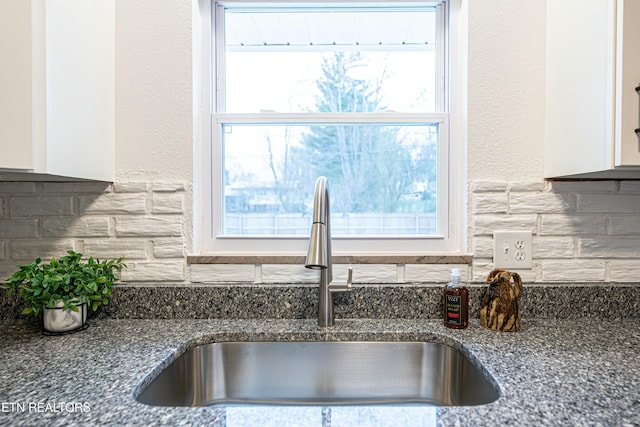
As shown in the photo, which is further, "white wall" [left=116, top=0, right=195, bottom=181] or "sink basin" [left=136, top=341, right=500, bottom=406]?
"white wall" [left=116, top=0, right=195, bottom=181]

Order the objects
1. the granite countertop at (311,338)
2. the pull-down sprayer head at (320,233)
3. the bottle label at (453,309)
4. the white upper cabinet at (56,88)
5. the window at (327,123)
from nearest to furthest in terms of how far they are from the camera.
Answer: the granite countertop at (311,338), the white upper cabinet at (56,88), the pull-down sprayer head at (320,233), the bottle label at (453,309), the window at (327,123)

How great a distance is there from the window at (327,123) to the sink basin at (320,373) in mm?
326

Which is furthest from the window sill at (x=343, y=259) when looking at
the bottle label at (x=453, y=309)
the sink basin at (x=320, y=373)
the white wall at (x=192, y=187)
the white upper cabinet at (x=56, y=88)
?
the white upper cabinet at (x=56, y=88)

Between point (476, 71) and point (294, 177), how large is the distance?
63 cm

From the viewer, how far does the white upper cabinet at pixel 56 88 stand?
31.7 inches

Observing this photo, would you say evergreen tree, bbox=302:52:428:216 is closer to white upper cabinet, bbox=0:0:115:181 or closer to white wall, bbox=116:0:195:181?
white wall, bbox=116:0:195:181

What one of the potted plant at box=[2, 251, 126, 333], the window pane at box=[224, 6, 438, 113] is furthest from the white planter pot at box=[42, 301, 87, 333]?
the window pane at box=[224, 6, 438, 113]

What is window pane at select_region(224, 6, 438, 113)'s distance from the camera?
4.12ft

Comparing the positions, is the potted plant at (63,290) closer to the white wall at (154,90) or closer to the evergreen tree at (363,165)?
the white wall at (154,90)

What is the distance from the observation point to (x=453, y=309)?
1032 mm

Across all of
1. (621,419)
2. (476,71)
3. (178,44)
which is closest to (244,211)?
(178,44)

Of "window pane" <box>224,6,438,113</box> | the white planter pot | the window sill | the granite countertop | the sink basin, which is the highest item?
"window pane" <box>224,6,438,113</box>

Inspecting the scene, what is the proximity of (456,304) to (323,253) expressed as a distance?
395mm

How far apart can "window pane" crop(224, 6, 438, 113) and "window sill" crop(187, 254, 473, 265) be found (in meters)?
0.48
